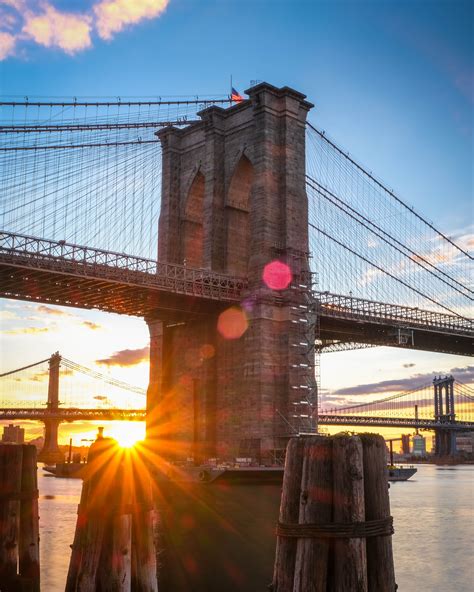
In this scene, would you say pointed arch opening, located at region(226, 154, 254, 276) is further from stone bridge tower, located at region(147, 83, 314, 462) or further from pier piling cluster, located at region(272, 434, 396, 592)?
pier piling cluster, located at region(272, 434, 396, 592)

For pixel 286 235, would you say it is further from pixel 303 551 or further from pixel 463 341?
pixel 303 551

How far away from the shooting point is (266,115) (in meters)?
52.0

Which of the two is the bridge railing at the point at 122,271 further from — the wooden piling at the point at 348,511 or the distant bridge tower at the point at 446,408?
the distant bridge tower at the point at 446,408

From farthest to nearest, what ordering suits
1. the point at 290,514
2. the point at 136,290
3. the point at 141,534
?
the point at 136,290 < the point at 141,534 < the point at 290,514

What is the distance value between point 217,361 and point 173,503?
56.2 ft

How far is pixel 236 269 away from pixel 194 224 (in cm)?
796

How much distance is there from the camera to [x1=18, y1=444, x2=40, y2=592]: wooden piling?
11.6 meters

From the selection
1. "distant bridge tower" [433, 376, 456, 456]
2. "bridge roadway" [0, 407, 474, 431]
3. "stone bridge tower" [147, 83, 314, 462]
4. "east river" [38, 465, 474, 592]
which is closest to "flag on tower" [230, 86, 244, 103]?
"stone bridge tower" [147, 83, 314, 462]

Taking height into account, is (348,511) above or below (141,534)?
above

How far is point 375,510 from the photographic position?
6.30 m

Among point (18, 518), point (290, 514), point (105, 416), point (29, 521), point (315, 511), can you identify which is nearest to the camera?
point (315, 511)

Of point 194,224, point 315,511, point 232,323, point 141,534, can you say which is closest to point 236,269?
point 232,323

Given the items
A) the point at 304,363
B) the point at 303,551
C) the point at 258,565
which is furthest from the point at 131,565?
the point at 304,363

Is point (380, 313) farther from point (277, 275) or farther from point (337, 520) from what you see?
point (337, 520)
